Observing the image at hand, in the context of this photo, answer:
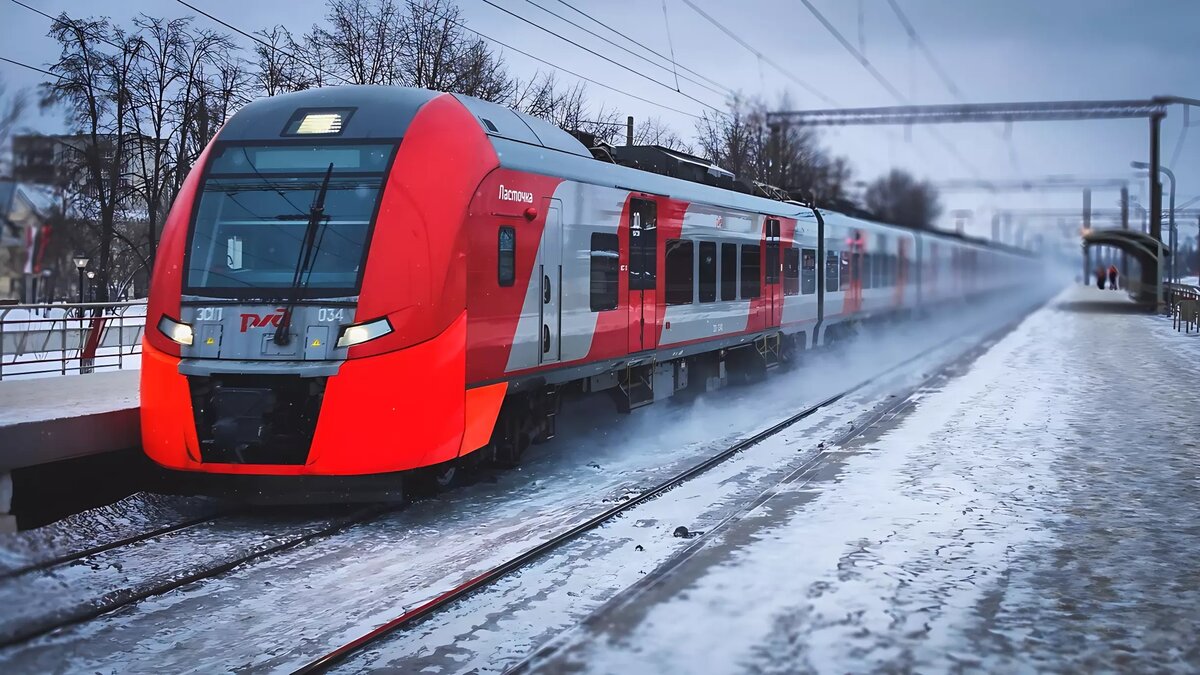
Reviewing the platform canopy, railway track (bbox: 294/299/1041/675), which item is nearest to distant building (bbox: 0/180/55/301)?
railway track (bbox: 294/299/1041/675)

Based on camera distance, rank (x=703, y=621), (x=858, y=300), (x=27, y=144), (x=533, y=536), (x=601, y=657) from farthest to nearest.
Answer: (x=858, y=300), (x=533, y=536), (x=27, y=144), (x=703, y=621), (x=601, y=657)

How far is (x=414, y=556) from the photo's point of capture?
7422 mm

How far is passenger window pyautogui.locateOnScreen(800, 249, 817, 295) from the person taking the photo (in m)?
19.1

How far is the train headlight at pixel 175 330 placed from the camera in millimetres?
8062

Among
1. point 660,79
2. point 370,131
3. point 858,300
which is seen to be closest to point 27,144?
point 370,131

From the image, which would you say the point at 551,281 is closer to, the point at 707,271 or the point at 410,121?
the point at 410,121

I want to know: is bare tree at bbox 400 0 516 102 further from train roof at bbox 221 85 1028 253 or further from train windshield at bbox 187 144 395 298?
train windshield at bbox 187 144 395 298

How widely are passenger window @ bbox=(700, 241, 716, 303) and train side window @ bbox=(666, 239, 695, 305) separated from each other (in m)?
0.40

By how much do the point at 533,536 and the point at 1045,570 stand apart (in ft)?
11.3

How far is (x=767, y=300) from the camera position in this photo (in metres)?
16.8

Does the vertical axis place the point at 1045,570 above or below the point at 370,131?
below

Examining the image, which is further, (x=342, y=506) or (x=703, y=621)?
(x=342, y=506)

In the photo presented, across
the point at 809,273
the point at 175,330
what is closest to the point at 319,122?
the point at 175,330

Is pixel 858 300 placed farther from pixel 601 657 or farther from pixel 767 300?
pixel 601 657
